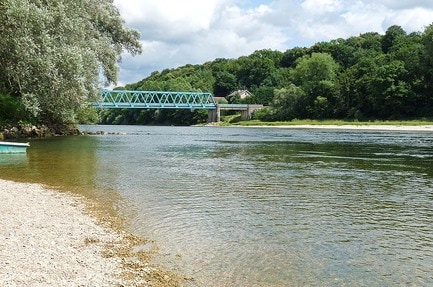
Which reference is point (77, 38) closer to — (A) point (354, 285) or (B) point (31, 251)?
(B) point (31, 251)

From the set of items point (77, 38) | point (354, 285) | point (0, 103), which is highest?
point (77, 38)

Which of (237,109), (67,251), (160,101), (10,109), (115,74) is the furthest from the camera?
(237,109)

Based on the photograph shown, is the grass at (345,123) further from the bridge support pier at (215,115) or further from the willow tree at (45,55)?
the willow tree at (45,55)

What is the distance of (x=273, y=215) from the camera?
47.3 ft

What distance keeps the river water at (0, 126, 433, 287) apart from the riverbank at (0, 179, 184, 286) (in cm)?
79

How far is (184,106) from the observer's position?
148m

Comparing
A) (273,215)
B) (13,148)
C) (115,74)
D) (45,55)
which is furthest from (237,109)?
(273,215)

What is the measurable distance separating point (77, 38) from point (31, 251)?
3767cm

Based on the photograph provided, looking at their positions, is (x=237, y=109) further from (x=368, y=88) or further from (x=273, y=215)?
(x=273, y=215)

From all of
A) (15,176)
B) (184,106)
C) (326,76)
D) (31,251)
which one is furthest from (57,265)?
(184,106)

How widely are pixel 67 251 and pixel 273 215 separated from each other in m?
Answer: 6.95

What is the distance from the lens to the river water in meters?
9.48

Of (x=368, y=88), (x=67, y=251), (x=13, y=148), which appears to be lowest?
(x=67, y=251)

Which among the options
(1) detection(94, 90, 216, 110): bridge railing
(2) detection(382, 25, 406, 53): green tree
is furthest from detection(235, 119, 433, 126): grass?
(2) detection(382, 25, 406, 53): green tree
